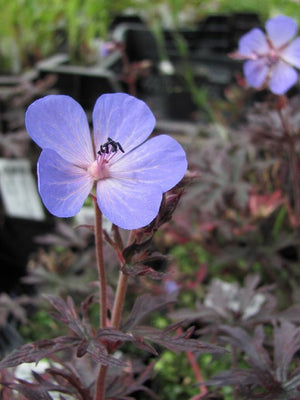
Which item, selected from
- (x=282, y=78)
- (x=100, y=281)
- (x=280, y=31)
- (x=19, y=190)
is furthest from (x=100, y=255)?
(x=19, y=190)

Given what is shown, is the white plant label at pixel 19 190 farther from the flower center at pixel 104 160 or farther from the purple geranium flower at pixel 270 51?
the flower center at pixel 104 160

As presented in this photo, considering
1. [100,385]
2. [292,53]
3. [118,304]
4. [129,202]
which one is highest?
[292,53]

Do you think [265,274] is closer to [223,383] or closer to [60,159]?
[223,383]

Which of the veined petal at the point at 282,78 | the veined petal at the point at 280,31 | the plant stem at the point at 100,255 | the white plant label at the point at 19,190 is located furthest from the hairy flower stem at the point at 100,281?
the white plant label at the point at 19,190

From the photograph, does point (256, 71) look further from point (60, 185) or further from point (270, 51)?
point (60, 185)

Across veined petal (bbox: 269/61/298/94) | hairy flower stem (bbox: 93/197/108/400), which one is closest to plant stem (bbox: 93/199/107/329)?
hairy flower stem (bbox: 93/197/108/400)

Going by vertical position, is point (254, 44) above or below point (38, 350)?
above

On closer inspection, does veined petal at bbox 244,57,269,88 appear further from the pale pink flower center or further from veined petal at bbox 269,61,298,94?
the pale pink flower center
